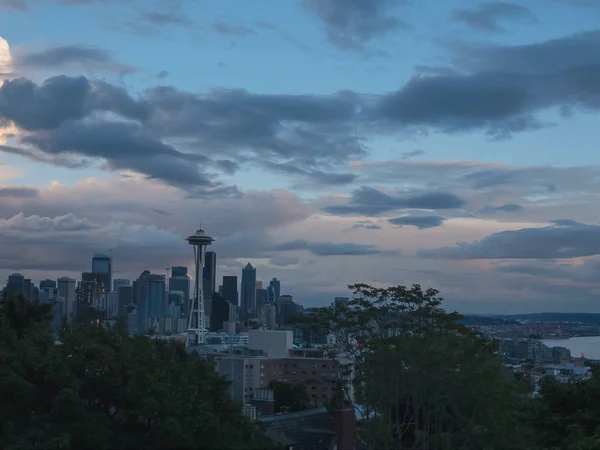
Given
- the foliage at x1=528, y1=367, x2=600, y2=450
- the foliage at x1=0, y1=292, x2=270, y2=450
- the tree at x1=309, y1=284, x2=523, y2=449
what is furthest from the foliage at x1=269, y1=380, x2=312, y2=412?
the foliage at x1=0, y1=292, x2=270, y2=450

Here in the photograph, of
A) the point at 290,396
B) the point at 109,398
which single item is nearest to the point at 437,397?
the point at 109,398

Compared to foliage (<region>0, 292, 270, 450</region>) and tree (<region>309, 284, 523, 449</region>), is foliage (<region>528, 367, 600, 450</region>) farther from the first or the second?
foliage (<region>0, 292, 270, 450</region>)

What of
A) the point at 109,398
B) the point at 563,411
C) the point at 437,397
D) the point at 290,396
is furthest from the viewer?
the point at 290,396

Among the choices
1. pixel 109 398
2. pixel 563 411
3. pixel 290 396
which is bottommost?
pixel 290 396

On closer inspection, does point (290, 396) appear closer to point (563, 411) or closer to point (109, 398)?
point (563, 411)

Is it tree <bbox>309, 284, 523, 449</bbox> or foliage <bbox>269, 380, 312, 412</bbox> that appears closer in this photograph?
tree <bbox>309, 284, 523, 449</bbox>

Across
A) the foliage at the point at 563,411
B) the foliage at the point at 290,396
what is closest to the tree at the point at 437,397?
the foliage at the point at 563,411

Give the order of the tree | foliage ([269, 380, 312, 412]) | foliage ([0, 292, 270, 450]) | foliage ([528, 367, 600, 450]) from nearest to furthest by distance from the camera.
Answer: foliage ([0, 292, 270, 450]), the tree, foliage ([528, 367, 600, 450]), foliage ([269, 380, 312, 412])

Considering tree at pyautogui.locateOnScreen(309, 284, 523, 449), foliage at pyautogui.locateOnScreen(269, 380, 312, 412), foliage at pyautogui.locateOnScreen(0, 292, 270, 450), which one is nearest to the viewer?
foliage at pyautogui.locateOnScreen(0, 292, 270, 450)

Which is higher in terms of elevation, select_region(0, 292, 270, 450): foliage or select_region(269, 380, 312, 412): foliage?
select_region(0, 292, 270, 450): foliage

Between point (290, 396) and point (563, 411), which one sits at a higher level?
point (563, 411)
